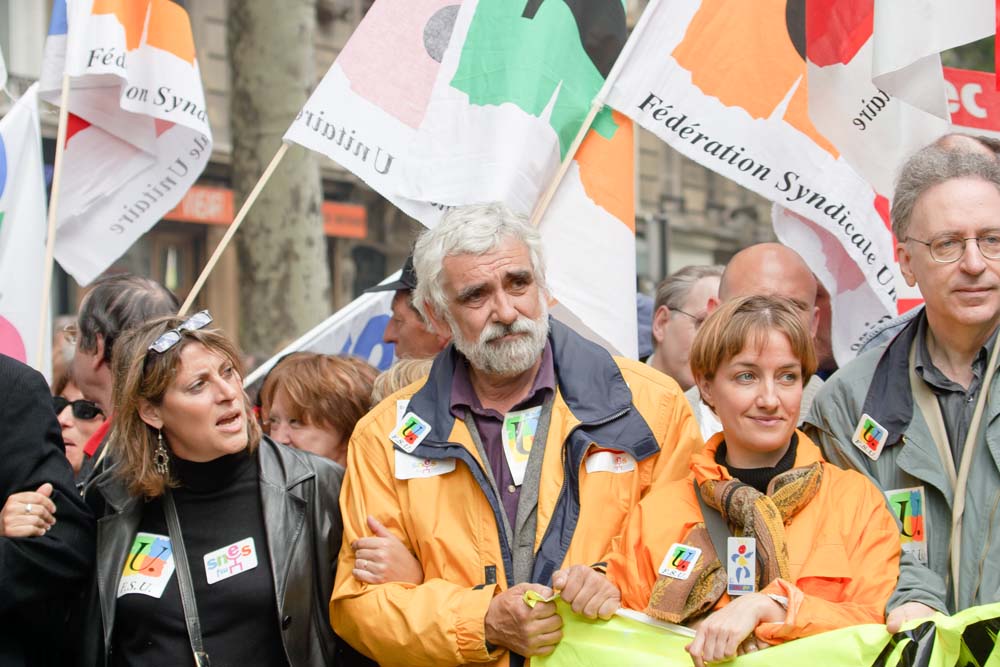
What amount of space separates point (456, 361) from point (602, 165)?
4.26ft

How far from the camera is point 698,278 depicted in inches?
222

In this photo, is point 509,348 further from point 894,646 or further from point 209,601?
point 894,646

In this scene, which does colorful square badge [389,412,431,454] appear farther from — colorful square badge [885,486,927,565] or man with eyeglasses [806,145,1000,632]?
colorful square badge [885,486,927,565]

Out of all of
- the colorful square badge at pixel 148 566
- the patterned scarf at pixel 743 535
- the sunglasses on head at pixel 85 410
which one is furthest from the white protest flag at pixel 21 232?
the patterned scarf at pixel 743 535

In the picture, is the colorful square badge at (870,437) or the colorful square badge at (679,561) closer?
the colorful square badge at (679,561)

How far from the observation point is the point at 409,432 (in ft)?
11.9

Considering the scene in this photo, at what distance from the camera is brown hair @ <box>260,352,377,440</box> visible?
4402 millimetres

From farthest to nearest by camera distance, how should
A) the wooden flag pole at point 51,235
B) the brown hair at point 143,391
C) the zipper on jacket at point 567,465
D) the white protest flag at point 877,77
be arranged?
the wooden flag pole at point 51,235, the white protest flag at point 877,77, the brown hair at point 143,391, the zipper on jacket at point 567,465

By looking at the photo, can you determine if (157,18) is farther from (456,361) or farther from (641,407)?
(641,407)

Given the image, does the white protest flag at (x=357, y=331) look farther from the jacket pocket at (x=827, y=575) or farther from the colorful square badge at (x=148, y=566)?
the jacket pocket at (x=827, y=575)

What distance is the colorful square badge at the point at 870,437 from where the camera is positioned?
10.8 feet

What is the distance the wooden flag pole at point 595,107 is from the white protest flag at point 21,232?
1939 millimetres

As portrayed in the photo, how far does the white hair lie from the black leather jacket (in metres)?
0.63

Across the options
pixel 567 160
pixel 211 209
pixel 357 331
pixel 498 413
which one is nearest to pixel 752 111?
pixel 567 160
